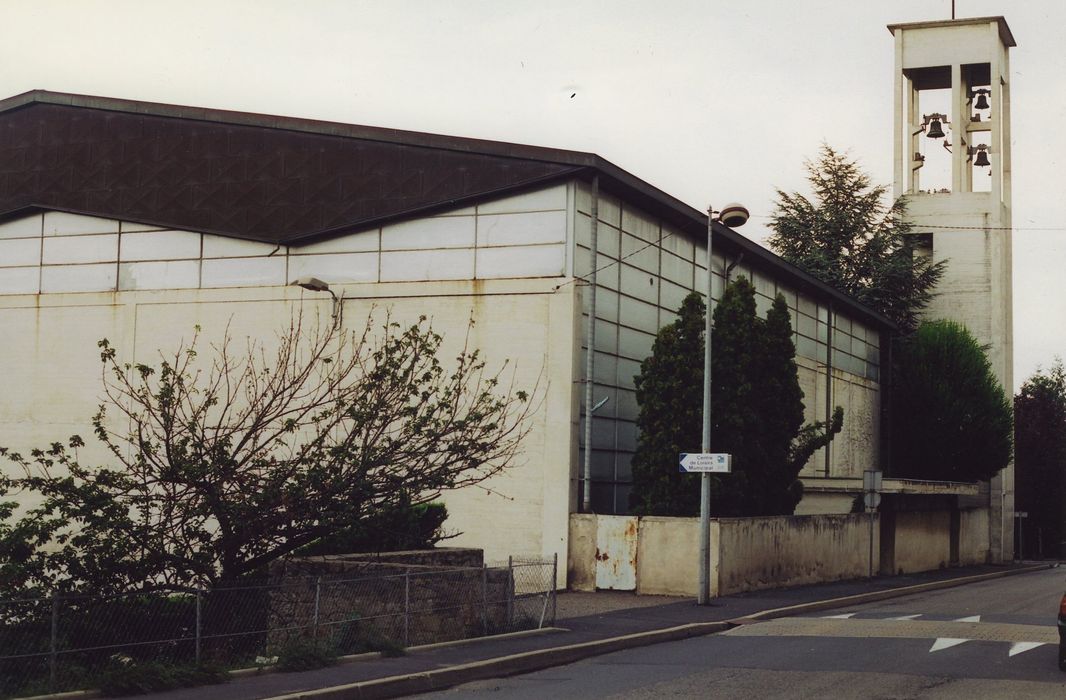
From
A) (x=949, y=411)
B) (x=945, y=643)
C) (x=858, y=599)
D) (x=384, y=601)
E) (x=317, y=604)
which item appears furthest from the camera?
(x=949, y=411)

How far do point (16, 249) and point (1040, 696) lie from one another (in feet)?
106

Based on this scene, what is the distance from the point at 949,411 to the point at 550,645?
43.3 meters

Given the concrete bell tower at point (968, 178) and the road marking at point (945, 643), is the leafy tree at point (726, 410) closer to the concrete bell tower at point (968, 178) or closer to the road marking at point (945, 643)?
the road marking at point (945, 643)

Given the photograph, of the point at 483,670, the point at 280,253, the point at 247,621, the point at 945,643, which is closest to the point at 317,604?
Result: the point at 247,621

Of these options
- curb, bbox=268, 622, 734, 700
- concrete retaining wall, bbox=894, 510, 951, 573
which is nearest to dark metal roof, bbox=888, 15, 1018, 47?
concrete retaining wall, bbox=894, 510, 951, 573

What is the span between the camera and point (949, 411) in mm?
57406

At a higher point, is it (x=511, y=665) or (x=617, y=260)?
(x=617, y=260)

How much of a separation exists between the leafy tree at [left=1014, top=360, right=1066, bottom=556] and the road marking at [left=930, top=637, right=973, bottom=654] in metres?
69.0

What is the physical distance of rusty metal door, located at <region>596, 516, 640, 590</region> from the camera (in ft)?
93.8

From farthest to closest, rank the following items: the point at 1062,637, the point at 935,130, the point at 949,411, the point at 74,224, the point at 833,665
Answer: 1. the point at 935,130
2. the point at 949,411
3. the point at 74,224
4. the point at 833,665
5. the point at 1062,637

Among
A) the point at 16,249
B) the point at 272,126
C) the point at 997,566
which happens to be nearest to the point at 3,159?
the point at 16,249

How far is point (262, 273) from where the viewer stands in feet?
114

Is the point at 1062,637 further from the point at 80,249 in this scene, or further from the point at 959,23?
the point at 959,23

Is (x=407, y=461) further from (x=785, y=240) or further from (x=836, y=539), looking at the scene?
(x=785, y=240)
